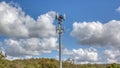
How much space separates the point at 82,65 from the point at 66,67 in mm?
23915

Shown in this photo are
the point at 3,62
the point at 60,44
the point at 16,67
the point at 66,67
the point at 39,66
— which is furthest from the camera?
the point at 66,67

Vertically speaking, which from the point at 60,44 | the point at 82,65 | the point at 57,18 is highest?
the point at 82,65

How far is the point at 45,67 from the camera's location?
140375 millimetres

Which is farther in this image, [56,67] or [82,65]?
[82,65]

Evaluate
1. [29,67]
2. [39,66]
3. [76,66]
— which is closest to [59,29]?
[29,67]

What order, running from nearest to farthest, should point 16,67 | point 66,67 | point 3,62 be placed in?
point 3,62, point 16,67, point 66,67

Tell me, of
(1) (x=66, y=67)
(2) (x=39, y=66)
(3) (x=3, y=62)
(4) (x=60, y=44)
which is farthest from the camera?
(1) (x=66, y=67)

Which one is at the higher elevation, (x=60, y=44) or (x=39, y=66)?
(x=39, y=66)

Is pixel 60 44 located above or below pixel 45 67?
below

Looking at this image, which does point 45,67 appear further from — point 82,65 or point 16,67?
point 82,65

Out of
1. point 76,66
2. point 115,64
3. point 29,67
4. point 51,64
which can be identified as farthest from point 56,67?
point 76,66

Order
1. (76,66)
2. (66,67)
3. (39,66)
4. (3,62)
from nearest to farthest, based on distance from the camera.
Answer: (3,62), (39,66), (66,67), (76,66)

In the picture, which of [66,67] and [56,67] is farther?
[66,67]

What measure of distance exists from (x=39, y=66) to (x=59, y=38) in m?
80.1
